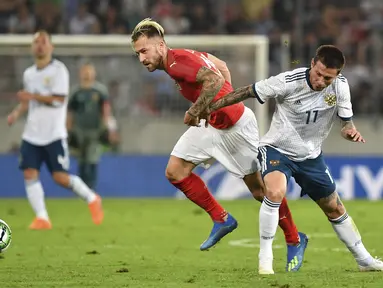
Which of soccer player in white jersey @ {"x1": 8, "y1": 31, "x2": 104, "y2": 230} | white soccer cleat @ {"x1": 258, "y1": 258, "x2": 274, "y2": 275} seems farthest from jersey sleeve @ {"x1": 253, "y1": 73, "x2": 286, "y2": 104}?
soccer player in white jersey @ {"x1": 8, "y1": 31, "x2": 104, "y2": 230}

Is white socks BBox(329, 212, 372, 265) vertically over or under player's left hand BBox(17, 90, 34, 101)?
under

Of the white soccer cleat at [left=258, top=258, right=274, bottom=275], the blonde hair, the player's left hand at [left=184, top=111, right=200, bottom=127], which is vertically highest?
the blonde hair

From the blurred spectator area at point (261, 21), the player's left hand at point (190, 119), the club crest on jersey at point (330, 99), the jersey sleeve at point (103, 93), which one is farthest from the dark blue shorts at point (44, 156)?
the blurred spectator area at point (261, 21)

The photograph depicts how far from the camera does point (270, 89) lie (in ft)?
27.8

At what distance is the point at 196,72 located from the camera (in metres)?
9.02

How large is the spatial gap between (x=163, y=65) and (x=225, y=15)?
13864 mm

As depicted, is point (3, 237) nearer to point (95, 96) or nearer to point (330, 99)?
point (330, 99)

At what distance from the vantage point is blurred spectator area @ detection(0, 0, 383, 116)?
21750 mm

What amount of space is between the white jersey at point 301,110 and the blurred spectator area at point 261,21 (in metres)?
12.6

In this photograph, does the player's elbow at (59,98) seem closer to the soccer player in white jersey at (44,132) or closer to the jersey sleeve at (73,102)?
the soccer player in white jersey at (44,132)

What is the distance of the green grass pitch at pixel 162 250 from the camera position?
8.30m

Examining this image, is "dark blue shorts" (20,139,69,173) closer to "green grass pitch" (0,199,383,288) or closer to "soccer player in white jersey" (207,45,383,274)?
"green grass pitch" (0,199,383,288)

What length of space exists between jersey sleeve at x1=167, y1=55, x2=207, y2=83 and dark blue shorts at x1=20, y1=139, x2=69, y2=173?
17.7 ft

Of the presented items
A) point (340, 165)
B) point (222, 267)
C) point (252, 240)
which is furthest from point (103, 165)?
point (222, 267)
